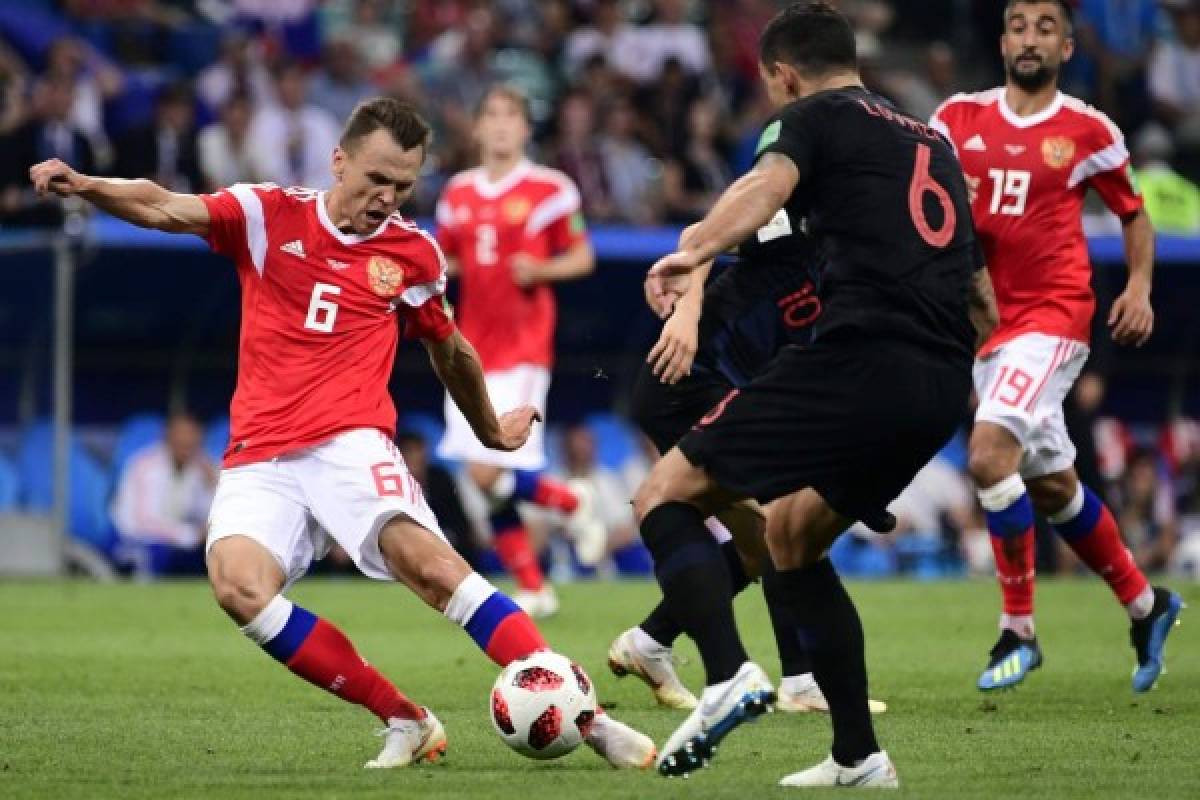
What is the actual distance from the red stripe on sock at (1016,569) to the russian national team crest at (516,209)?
4.89 metres

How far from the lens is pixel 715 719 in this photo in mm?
5855

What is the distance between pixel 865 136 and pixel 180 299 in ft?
40.9

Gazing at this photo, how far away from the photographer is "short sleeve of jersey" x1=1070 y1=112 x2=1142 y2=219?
980 centimetres

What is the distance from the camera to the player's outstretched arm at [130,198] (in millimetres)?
6512

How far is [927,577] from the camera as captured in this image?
1875cm

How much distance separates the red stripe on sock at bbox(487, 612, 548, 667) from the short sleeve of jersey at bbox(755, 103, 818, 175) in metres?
1.64

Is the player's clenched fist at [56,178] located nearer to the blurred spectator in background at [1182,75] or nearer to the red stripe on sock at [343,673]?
the red stripe on sock at [343,673]

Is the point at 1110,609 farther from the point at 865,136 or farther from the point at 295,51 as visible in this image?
the point at 295,51

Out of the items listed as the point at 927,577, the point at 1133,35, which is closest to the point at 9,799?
the point at 927,577

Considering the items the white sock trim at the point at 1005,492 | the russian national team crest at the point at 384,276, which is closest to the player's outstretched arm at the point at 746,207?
the russian national team crest at the point at 384,276

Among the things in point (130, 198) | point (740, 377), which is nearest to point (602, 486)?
point (740, 377)

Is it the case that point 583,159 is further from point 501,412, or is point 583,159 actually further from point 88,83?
point 501,412

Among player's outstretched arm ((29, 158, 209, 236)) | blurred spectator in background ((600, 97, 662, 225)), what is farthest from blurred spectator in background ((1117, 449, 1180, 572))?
player's outstretched arm ((29, 158, 209, 236))

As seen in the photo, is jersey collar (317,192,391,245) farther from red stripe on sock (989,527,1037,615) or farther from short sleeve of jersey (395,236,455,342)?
red stripe on sock (989,527,1037,615)
